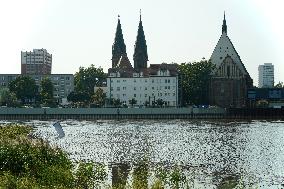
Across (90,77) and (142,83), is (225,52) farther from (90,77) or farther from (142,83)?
(90,77)

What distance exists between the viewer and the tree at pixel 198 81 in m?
152

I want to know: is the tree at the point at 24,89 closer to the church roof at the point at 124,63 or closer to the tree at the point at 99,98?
the tree at the point at 99,98

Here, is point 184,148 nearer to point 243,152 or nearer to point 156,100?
point 243,152

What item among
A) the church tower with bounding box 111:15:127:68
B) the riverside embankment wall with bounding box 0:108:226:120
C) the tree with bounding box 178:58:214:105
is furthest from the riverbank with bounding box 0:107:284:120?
the church tower with bounding box 111:15:127:68

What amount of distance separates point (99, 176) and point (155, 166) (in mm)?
6371

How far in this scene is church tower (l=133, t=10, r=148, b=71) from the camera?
162875mm

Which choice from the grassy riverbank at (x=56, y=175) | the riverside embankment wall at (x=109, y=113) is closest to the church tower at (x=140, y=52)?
the riverside embankment wall at (x=109, y=113)

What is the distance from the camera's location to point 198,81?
15300 cm

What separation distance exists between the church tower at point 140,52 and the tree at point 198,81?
16971mm

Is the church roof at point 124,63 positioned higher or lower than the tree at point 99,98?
higher

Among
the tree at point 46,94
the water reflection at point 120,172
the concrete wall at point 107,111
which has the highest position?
the tree at point 46,94

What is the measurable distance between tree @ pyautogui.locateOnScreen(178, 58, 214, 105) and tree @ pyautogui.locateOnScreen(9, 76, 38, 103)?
168 ft

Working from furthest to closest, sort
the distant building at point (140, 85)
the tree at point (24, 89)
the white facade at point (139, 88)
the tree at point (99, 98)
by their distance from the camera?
the tree at point (24, 89) → the distant building at point (140, 85) → the white facade at point (139, 88) → the tree at point (99, 98)

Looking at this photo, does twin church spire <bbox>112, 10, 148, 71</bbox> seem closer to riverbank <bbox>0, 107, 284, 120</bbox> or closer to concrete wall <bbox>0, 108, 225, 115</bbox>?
concrete wall <bbox>0, 108, 225, 115</bbox>
